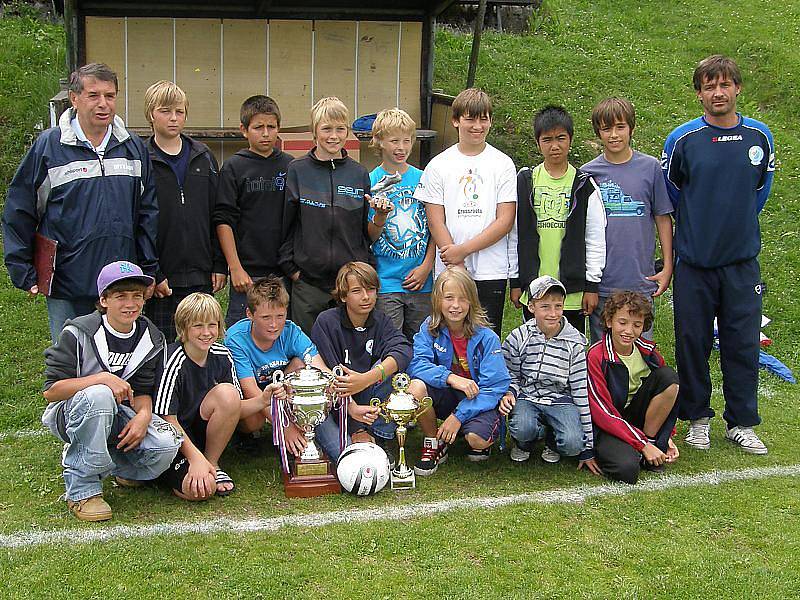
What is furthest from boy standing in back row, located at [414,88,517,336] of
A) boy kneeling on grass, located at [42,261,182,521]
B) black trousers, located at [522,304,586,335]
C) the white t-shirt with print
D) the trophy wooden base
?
boy kneeling on grass, located at [42,261,182,521]

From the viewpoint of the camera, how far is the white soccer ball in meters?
4.12

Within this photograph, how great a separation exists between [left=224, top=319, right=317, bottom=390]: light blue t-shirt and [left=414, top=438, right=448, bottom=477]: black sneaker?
0.75 metres

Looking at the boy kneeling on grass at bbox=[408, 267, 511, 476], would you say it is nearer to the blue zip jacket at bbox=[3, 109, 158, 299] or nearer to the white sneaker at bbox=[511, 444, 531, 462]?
the white sneaker at bbox=[511, 444, 531, 462]

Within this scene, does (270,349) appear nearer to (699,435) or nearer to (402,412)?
(402,412)

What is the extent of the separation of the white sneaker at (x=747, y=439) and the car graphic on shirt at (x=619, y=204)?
1.34 metres

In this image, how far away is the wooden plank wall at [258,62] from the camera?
8.27 m

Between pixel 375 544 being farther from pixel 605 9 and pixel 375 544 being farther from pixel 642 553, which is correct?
pixel 605 9

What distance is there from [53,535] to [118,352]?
812 mm

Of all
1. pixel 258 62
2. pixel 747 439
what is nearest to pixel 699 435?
pixel 747 439

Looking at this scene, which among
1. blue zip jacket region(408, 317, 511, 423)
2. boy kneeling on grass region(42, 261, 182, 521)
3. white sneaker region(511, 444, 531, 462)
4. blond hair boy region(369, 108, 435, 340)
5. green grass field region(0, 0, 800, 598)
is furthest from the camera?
blond hair boy region(369, 108, 435, 340)

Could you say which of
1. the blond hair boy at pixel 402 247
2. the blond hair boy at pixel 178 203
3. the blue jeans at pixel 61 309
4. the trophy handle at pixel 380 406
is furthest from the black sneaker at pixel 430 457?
the blue jeans at pixel 61 309

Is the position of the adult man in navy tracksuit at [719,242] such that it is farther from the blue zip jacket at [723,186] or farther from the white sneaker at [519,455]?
the white sneaker at [519,455]

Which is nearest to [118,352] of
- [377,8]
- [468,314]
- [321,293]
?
[321,293]

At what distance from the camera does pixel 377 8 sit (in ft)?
28.9
